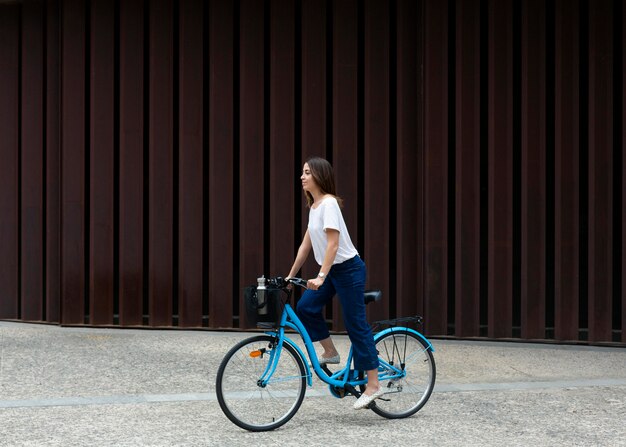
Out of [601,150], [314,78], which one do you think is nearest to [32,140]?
[314,78]

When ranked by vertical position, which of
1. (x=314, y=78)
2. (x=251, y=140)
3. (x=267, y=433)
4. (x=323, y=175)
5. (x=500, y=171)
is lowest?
(x=267, y=433)

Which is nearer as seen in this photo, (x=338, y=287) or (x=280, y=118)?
(x=338, y=287)

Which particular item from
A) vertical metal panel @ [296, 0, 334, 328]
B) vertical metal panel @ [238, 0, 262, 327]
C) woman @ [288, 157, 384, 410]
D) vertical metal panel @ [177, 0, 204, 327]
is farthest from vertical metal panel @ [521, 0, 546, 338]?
woman @ [288, 157, 384, 410]

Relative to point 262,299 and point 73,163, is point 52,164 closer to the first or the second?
point 73,163

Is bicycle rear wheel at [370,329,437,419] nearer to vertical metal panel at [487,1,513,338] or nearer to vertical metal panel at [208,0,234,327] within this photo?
vertical metal panel at [487,1,513,338]

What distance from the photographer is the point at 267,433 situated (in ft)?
19.5

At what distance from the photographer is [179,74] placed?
1032 cm

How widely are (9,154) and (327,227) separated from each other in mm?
6242

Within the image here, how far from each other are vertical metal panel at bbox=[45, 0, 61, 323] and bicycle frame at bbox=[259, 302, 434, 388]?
5.31 metres

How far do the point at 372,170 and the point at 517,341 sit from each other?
7.90 ft

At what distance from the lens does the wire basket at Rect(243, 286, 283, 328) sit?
5.88 m

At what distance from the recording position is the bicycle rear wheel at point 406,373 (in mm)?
6406

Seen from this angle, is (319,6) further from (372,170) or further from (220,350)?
(220,350)

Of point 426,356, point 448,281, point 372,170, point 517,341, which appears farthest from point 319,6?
point 426,356
